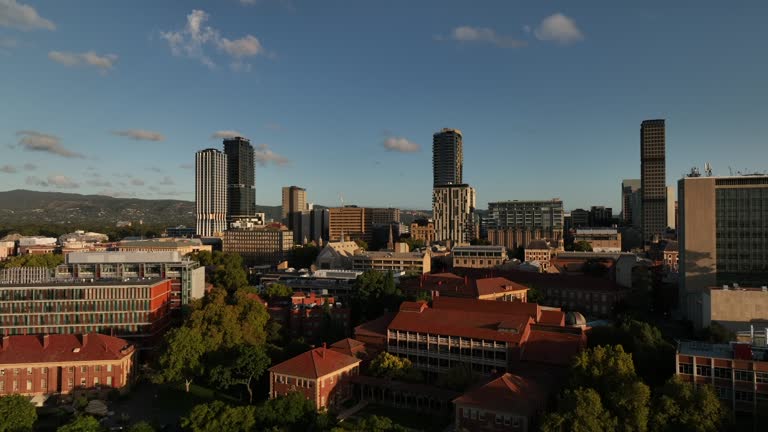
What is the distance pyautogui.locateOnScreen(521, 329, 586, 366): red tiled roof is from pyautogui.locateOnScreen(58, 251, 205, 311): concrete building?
55372mm

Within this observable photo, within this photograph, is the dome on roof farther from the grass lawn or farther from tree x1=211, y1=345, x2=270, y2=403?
tree x1=211, y1=345, x2=270, y2=403

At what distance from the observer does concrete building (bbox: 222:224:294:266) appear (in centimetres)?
18900

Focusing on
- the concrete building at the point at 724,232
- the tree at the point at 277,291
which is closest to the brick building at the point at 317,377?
the tree at the point at 277,291

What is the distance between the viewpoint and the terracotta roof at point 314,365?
5762 centimetres

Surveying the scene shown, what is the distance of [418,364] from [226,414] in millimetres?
27301

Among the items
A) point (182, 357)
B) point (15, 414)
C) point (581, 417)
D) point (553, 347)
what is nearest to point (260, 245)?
point (182, 357)

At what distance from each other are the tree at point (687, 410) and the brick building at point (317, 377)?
102ft

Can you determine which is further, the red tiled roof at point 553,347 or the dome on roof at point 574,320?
the dome on roof at point 574,320

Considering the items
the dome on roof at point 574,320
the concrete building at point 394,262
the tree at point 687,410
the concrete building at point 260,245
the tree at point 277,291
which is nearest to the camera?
the tree at point 687,410

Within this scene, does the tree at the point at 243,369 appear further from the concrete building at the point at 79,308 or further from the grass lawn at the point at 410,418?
the concrete building at the point at 79,308

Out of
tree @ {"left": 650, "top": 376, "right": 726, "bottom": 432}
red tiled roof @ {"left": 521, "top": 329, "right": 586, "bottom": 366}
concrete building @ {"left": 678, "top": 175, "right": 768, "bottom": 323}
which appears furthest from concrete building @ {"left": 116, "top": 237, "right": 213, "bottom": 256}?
tree @ {"left": 650, "top": 376, "right": 726, "bottom": 432}

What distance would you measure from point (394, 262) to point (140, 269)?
232 feet

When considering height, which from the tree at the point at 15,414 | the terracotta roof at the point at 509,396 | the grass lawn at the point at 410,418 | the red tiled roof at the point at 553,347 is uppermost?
the red tiled roof at the point at 553,347

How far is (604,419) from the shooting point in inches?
1709
